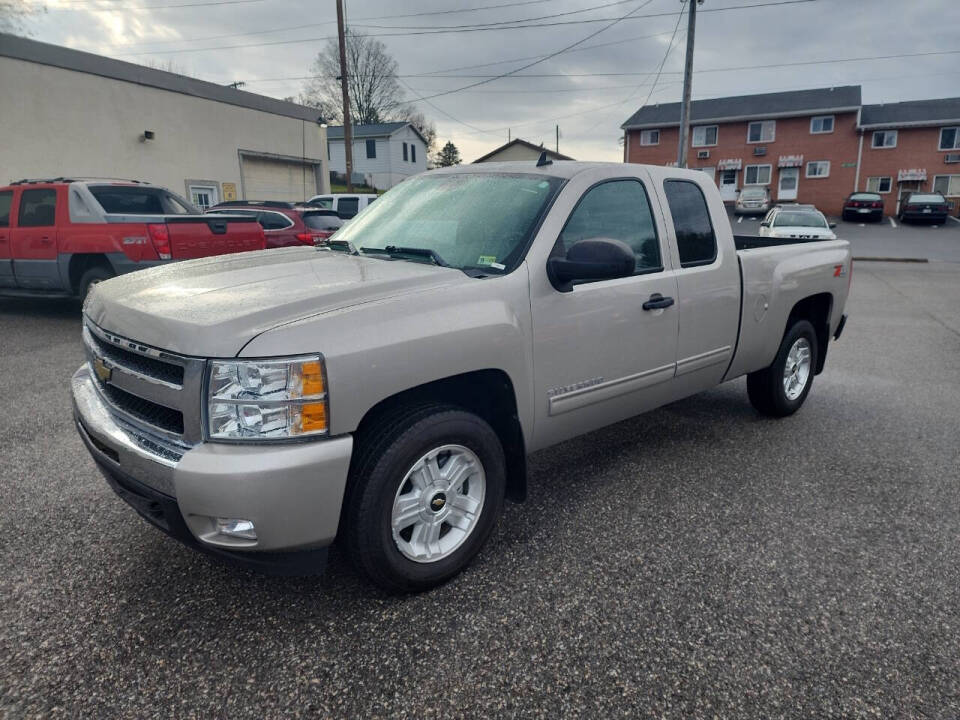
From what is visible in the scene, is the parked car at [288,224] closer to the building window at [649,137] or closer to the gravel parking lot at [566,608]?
the gravel parking lot at [566,608]

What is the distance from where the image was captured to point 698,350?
397cm

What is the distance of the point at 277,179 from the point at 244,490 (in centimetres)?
2429

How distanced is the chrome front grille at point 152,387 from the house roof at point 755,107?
4659 cm

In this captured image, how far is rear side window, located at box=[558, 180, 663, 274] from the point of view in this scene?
3318 mm

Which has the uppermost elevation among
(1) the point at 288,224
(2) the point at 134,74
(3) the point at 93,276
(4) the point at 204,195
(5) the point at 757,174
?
(2) the point at 134,74

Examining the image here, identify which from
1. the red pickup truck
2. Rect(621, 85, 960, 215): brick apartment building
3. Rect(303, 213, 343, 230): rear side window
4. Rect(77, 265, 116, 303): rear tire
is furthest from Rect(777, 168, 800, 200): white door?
Rect(77, 265, 116, 303): rear tire

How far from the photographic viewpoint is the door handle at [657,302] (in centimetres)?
352

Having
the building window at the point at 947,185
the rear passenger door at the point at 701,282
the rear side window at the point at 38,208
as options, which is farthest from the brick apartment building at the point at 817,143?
the rear passenger door at the point at 701,282

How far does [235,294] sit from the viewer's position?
103 inches

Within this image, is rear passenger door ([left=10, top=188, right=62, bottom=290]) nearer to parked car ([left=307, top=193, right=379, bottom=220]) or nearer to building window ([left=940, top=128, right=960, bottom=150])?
parked car ([left=307, top=193, right=379, bottom=220])

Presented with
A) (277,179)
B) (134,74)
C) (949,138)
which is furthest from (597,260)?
(949,138)

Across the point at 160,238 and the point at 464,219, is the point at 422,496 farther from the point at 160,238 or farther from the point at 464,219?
the point at 160,238

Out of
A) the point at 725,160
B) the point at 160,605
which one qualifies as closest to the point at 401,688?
the point at 160,605

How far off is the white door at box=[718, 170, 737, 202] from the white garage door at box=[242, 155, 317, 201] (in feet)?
100
